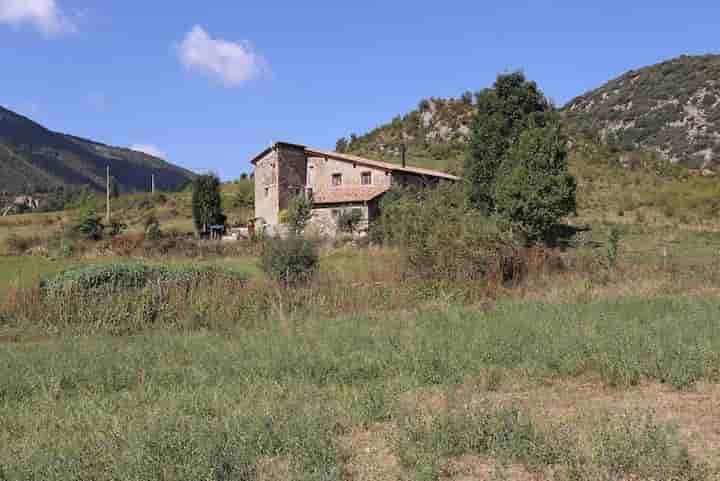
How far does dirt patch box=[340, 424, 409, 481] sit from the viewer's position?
12.6 feet

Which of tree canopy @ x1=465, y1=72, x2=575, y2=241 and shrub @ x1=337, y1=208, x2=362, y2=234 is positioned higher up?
tree canopy @ x1=465, y1=72, x2=575, y2=241

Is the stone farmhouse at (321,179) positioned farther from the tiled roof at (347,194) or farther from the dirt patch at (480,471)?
the dirt patch at (480,471)

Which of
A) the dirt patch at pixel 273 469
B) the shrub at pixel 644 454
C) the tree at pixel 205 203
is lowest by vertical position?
the dirt patch at pixel 273 469

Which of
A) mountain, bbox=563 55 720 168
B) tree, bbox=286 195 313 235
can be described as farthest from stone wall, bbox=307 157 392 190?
mountain, bbox=563 55 720 168

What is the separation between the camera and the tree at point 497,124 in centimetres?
2834

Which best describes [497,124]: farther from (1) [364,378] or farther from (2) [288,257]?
(1) [364,378]

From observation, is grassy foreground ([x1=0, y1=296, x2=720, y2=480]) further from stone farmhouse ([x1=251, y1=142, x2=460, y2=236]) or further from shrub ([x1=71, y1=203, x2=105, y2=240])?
shrub ([x1=71, y1=203, x2=105, y2=240])

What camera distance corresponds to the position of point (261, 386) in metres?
5.88

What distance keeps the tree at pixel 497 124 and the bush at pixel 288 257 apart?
14248 mm

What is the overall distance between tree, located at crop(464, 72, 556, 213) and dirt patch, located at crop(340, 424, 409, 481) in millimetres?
24011

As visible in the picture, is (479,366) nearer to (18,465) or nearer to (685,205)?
(18,465)

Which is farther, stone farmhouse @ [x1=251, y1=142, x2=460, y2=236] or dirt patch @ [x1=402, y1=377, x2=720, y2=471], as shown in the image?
stone farmhouse @ [x1=251, y1=142, x2=460, y2=236]

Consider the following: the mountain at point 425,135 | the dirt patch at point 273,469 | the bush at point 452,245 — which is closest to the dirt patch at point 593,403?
the dirt patch at point 273,469

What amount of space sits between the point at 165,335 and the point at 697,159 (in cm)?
5486
